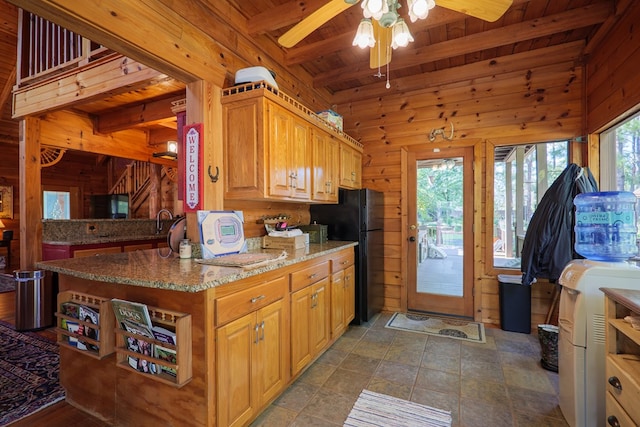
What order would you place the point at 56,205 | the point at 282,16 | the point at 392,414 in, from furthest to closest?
1. the point at 56,205
2. the point at 282,16
3. the point at 392,414

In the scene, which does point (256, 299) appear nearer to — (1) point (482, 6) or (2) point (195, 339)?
(2) point (195, 339)

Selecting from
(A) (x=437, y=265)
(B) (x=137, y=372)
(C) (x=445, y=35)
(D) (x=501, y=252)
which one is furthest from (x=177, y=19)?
(D) (x=501, y=252)

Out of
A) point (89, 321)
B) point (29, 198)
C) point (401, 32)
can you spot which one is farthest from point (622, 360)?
point (29, 198)

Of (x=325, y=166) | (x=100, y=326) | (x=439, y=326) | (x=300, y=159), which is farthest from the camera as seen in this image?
(x=439, y=326)

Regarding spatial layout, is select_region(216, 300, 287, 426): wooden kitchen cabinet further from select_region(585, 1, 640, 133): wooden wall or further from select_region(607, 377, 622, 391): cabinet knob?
select_region(585, 1, 640, 133): wooden wall

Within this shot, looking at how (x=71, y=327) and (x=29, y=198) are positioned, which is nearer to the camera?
(x=71, y=327)

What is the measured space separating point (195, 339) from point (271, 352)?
0.60m

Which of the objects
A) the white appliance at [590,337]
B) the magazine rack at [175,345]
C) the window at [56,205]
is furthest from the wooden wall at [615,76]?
the window at [56,205]

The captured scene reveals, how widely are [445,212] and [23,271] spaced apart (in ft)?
16.2

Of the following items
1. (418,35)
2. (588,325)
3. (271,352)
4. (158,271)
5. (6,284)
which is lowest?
(6,284)

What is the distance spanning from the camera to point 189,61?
2.03m

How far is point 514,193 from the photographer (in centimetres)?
342

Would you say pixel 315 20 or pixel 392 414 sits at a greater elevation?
pixel 315 20

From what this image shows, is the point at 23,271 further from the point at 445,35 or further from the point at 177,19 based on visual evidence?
the point at 445,35
